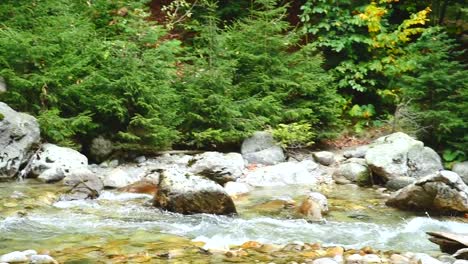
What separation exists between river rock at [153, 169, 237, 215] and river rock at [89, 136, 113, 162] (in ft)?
8.59

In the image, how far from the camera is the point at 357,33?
1148 centimetres

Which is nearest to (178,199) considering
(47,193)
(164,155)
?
(47,193)

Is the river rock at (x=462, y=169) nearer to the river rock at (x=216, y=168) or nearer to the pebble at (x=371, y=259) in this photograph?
the river rock at (x=216, y=168)

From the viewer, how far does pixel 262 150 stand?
914 centimetres

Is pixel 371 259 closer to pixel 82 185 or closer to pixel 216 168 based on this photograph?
pixel 216 168

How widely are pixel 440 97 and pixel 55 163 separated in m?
6.39

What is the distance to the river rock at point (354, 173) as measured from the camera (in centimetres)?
804

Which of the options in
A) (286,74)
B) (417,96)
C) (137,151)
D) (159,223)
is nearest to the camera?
(159,223)

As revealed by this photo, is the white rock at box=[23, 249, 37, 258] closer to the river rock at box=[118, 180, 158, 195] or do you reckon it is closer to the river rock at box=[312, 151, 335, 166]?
the river rock at box=[118, 180, 158, 195]

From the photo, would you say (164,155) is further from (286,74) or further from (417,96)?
(417,96)

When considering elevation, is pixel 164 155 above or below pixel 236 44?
below

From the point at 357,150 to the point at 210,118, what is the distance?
8.85 feet

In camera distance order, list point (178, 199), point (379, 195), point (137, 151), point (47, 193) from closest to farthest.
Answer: point (178, 199)
point (47, 193)
point (379, 195)
point (137, 151)

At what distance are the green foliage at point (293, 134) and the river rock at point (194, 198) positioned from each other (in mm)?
3415
